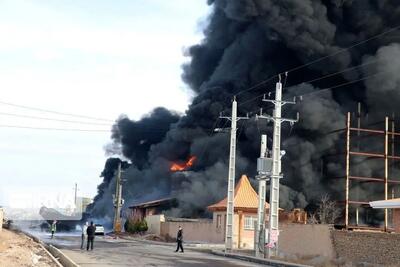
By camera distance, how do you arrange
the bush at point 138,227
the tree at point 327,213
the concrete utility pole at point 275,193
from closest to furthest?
1. the concrete utility pole at point 275,193
2. the tree at point 327,213
3. the bush at point 138,227

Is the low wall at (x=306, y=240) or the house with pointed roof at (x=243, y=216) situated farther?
the house with pointed roof at (x=243, y=216)

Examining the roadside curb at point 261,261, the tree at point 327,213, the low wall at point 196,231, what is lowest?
the roadside curb at point 261,261

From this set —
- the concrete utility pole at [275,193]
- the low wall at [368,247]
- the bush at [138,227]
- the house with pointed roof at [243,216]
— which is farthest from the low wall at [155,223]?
the low wall at [368,247]

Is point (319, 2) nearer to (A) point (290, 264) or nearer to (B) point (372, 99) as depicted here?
(B) point (372, 99)

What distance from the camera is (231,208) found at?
34625 mm

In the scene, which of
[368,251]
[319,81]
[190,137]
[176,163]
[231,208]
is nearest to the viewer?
[368,251]

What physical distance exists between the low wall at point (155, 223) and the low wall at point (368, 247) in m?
31.0

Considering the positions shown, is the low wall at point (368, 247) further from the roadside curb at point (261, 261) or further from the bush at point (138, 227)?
the bush at point (138, 227)

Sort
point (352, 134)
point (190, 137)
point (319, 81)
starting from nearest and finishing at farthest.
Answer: point (352, 134)
point (319, 81)
point (190, 137)

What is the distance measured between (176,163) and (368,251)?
50.7m

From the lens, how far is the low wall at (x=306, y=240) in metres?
27.3

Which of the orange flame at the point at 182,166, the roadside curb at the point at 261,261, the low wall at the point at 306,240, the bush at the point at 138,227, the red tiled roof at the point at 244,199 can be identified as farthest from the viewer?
the orange flame at the point at 182,166

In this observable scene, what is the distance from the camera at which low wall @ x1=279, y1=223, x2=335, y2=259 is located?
2726cm

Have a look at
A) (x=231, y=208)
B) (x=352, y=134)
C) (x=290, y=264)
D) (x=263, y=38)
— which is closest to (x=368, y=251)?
(x=290, y=264)
